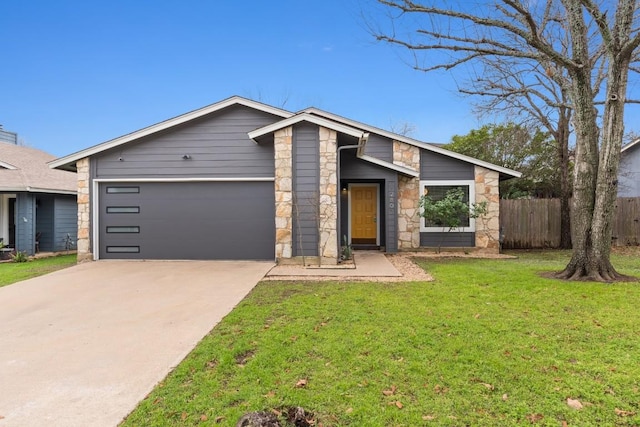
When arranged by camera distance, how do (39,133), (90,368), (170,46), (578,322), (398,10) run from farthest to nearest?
1. (39,133)
2. (170,46)
3. (398,10)
4. (578,322)
5. (90,368)

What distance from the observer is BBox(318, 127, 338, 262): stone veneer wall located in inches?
319

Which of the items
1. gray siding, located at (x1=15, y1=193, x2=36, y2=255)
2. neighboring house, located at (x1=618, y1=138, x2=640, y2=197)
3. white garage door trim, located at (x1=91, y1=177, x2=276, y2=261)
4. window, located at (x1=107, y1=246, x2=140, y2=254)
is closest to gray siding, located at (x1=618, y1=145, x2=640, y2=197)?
neighboring house, located at (x1=618, y1=138, x2=640, y2=197)

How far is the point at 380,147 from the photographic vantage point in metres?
11.3

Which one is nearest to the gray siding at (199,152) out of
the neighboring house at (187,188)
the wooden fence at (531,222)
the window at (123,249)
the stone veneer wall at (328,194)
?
the neighboring house at (187,188)

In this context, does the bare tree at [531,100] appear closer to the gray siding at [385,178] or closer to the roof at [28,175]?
the gray siding at [385,178]

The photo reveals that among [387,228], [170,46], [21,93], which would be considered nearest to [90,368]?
[387,228]

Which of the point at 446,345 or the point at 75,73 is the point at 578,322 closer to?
the point at 446,345

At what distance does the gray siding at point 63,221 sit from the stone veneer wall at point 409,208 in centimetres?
1189

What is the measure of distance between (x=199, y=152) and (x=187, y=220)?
185 cm

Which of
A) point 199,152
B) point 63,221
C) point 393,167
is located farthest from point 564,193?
point 63,221

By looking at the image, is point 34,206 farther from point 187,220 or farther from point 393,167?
point 393,167

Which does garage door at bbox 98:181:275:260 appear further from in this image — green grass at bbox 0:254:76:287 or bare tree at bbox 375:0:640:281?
bare tree at bbox 375:0:640:281

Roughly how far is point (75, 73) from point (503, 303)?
20440 millimetres

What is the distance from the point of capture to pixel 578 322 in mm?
4109
